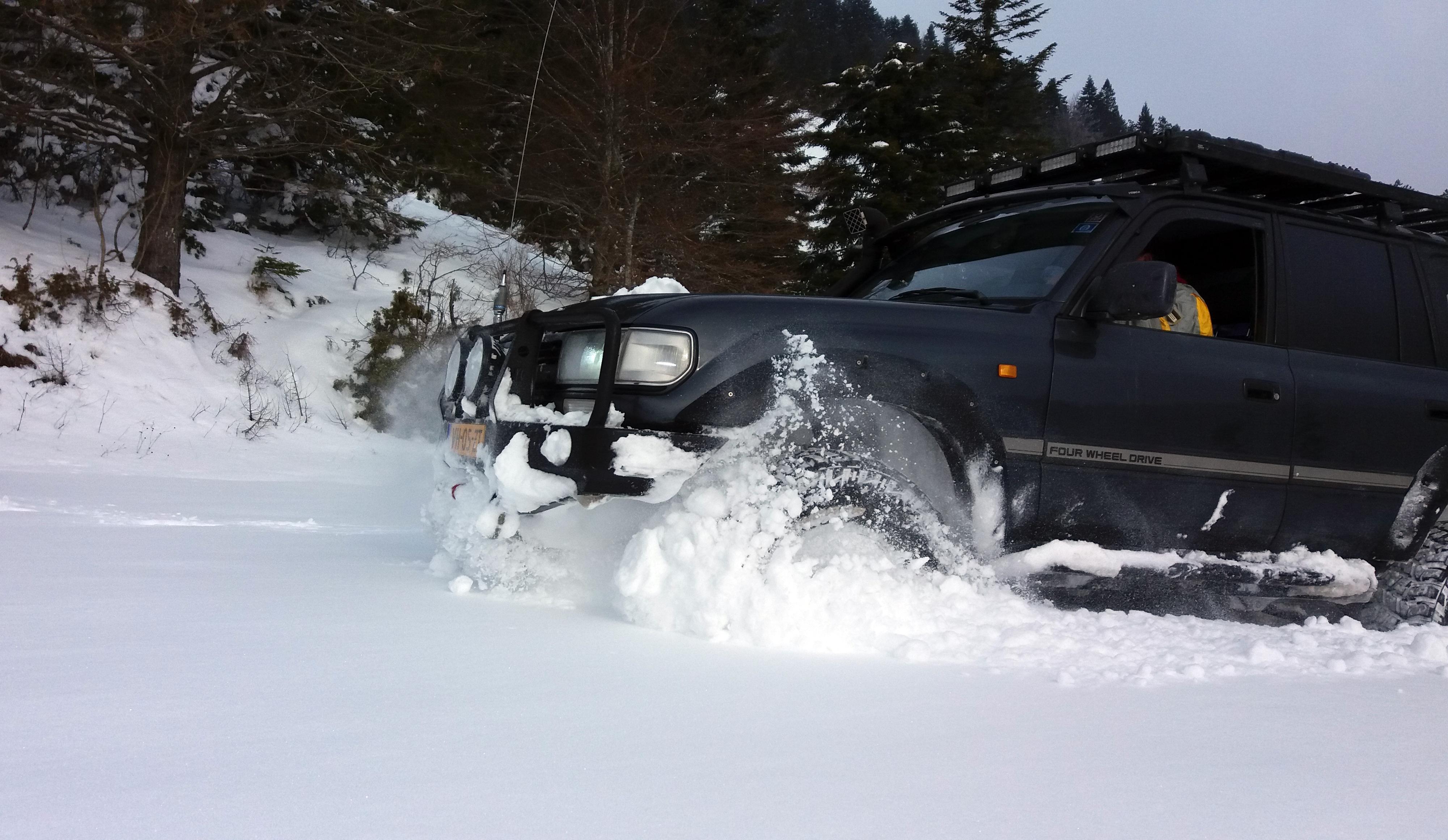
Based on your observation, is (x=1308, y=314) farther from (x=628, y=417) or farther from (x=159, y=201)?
(x=159, y=201)

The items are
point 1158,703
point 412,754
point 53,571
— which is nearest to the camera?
→ point 412,754

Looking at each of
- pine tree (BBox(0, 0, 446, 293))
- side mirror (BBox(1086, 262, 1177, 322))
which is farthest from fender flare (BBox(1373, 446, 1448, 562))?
pine tree (BBox(0, 0, 446, 293))

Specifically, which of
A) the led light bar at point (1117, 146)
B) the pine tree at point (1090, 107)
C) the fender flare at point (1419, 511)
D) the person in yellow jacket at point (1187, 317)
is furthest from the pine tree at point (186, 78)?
the pine tree at point (1090, 107)

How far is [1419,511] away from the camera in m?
3.90

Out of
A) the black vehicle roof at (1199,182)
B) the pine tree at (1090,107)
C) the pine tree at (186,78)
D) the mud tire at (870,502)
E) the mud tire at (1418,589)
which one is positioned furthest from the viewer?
the pine tree at (1090,107)

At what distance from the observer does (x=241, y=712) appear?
5.88 feet

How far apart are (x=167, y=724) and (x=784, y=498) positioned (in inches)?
62.4

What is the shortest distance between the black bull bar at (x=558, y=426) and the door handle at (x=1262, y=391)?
2077 millimetres

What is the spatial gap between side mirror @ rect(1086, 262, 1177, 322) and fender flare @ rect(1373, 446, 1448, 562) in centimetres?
163

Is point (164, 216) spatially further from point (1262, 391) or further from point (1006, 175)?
point (1262, 391)

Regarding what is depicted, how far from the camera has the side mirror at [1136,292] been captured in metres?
3.02

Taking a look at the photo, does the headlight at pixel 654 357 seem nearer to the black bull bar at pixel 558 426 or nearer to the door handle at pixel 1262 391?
the black bull bar at pixel 558 426

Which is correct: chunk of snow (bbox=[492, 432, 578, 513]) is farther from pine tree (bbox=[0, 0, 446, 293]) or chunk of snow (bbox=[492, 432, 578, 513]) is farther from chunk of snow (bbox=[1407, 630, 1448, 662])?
pine tree (bbox=[0, 0, 446, 293])

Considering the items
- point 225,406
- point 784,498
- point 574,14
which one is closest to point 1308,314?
point 784,498
